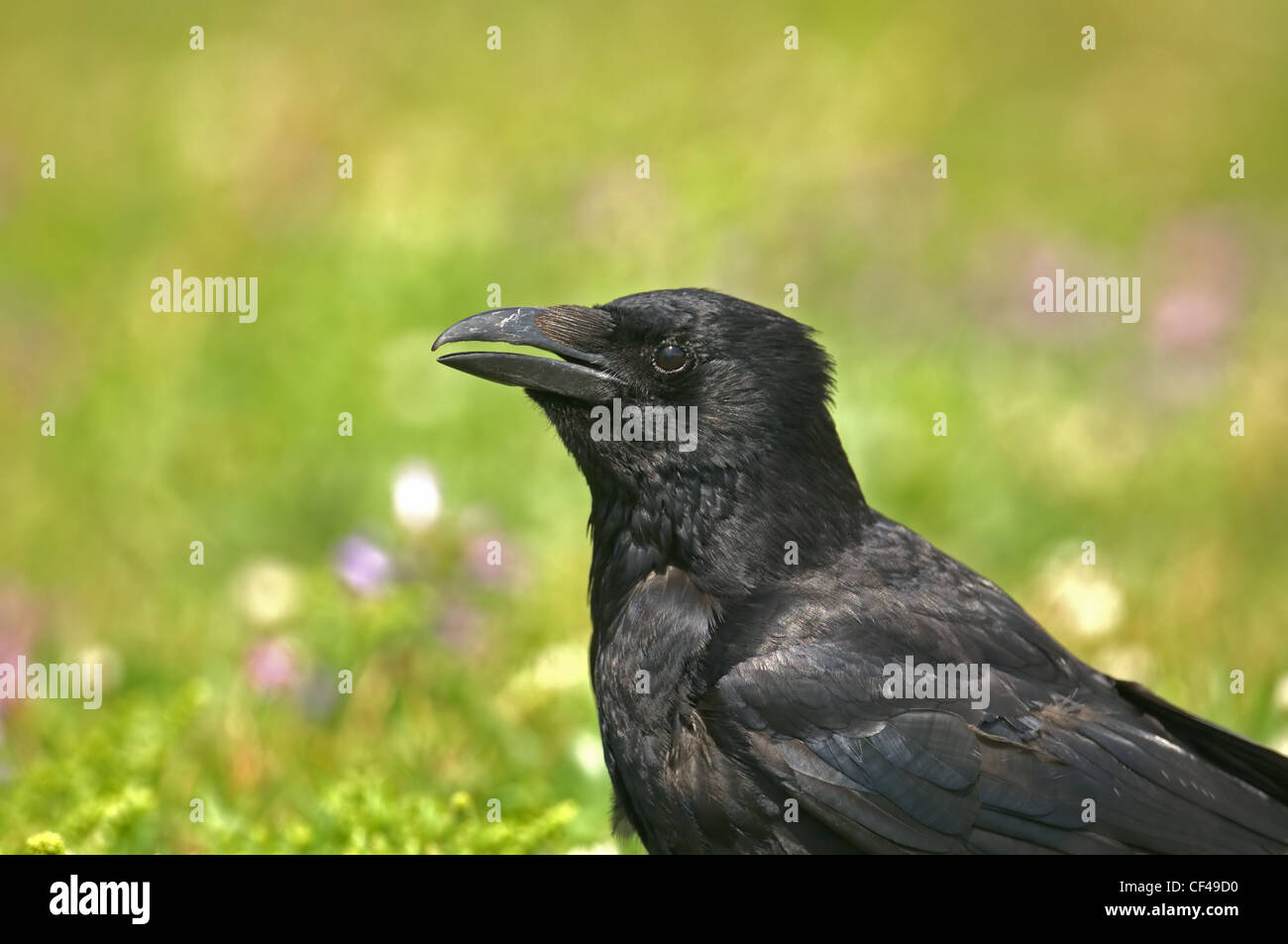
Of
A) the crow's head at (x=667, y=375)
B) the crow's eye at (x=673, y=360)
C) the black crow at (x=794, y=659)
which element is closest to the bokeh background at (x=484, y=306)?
the black crow at (x=794, y=659)

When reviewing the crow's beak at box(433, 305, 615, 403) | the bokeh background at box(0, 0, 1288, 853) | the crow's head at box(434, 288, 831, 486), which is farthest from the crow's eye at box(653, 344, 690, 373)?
the bokeh background at box(0, 0, 1288, 853)

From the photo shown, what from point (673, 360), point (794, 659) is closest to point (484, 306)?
point (673, 360)

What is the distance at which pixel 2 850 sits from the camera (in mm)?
4332

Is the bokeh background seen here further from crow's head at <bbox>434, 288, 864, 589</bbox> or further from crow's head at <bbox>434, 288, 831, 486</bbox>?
crow's head at <bbox>434, 288, 831, 486</bbox>

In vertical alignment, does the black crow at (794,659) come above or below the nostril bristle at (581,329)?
below

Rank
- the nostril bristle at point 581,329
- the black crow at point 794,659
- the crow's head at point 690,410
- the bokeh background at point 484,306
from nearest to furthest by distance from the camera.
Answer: the black crow at point 794,659, the crow's head at point 690,410, the nostril bristle at point 581,329, the bokeh background at point 484,306

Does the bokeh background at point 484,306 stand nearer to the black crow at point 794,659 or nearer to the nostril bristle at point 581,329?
the black crow at point 794,659

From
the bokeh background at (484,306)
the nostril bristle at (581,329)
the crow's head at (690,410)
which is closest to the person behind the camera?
the crow's head at (690,410)

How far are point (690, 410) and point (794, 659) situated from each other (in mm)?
745

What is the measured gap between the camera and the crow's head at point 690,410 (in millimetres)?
4348

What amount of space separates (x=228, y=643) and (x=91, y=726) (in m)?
0.78

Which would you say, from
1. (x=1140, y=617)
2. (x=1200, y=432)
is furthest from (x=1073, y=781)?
(x=1200, y=432)
